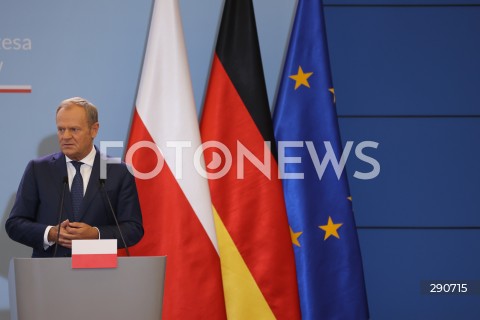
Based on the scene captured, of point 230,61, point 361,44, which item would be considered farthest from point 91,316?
point 361,44

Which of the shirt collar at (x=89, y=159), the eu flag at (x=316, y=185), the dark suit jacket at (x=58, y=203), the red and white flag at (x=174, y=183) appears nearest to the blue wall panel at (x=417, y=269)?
the eu flag at (x=316, y=185)

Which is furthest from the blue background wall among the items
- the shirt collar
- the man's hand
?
the man's hand

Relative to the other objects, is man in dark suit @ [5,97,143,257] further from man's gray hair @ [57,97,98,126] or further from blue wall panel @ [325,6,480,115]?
blue wall panel @ [325,6,480,115]

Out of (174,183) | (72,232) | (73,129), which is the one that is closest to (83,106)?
(73,129)

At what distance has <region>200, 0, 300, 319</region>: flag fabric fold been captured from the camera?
3.30 m

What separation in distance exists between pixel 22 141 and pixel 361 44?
184cm

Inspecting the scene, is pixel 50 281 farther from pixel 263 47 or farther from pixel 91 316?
pixel 263 47

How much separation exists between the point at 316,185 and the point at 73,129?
1.29m

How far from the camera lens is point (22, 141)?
11.8 ft

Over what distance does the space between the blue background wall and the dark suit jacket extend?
92 cm

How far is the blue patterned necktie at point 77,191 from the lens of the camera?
104 inches

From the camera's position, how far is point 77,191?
2670 mm

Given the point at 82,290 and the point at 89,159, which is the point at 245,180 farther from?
the point at 82,290

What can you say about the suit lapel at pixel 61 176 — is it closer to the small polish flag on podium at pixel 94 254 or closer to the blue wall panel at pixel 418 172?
the small polish flag on podium at pixel 94 254
